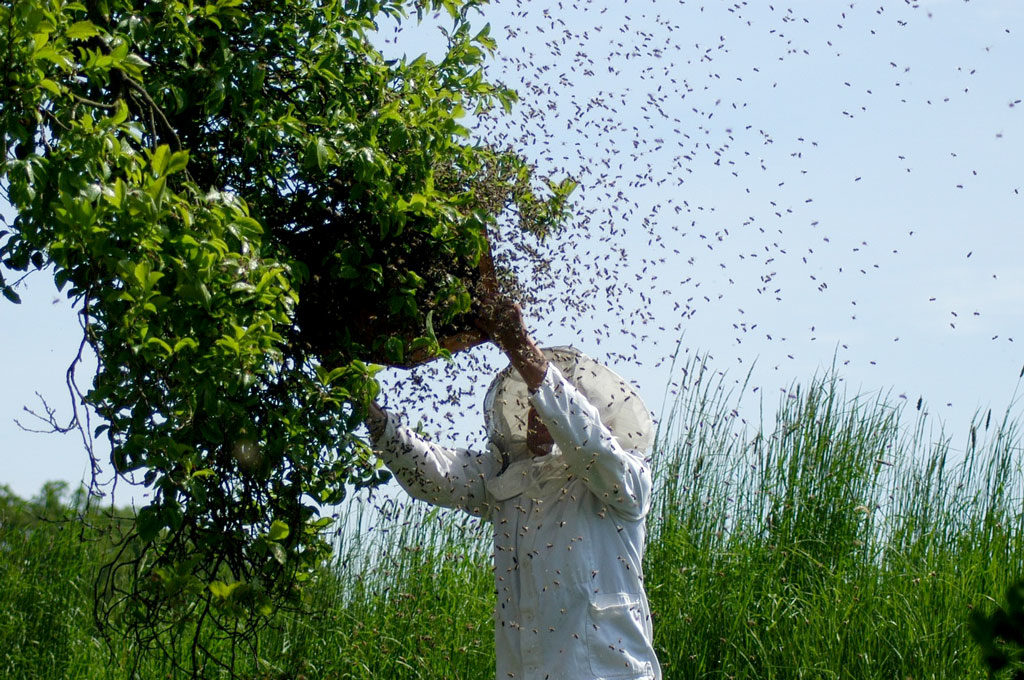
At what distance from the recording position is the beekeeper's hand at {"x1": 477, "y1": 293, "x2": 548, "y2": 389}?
2861mm

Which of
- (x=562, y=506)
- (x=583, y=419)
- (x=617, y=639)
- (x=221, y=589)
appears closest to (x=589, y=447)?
(x=583, y=419)

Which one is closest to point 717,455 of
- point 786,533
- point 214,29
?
point 786,533

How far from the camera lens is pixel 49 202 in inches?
84.6

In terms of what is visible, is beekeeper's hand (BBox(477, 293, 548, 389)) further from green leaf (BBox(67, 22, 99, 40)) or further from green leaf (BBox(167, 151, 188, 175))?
green leaf (BBox(67, 22, 99, 40))

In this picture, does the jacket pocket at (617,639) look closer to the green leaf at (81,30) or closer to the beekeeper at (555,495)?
the beekeeper at (555,495)

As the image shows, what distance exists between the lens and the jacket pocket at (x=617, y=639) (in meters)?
3.01

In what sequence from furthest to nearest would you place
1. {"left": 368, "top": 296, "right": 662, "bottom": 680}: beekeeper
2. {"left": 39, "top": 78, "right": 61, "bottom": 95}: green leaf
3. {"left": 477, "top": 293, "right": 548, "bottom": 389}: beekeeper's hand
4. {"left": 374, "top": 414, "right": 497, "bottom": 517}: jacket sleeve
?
{"left": 374, "top": 414, "right": 497, "bottom": 517}: jacket sleeve, {"left": 368, "top": 296, "right": 662, "bottom": 680}: beekeeper, {"left": 477, "top": 293, "right": 548, "bottom": 389}: beekeeper's hand, {"left": 39, "top": 78, "right": 61, "bottom": 95}: green leaf

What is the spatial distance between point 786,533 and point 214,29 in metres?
3.25

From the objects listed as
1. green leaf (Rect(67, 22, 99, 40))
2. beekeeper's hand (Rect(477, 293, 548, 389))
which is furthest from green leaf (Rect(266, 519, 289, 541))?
green leaf (Rect(67, 22, 99, 40))

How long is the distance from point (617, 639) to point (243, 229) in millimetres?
1574

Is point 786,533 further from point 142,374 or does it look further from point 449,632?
point 142,374

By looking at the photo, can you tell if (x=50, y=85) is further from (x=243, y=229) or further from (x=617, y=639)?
(x=617, y=639)

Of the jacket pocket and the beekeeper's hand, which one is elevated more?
the beekeeper's hand

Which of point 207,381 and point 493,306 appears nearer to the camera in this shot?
point 207,381
